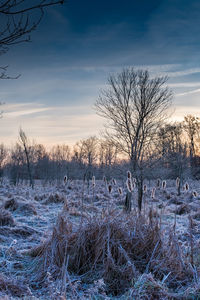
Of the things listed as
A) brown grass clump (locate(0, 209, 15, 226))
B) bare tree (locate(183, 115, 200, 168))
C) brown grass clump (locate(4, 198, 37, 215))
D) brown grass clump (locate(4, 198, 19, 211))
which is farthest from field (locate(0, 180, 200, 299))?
bare tree (locate(183, 115, 200, 168))

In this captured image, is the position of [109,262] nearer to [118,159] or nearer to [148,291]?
[148,291]

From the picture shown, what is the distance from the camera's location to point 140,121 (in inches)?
471

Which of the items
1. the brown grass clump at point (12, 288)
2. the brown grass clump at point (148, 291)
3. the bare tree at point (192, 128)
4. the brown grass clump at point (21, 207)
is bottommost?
the brown grass clump at point (21, 207)

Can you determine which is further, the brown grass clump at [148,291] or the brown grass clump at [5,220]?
the brown grass clump at [5,220]

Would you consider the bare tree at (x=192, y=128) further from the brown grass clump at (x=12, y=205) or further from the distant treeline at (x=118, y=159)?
the brown grass clump at (x=12, y=205)

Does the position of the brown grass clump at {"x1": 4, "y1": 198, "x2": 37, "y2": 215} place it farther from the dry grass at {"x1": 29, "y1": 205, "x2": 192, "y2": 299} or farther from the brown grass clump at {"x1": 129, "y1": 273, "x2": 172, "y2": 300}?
the brown grass clump at {"x1": 129, "y1": 273, "x2": 172, "y2": 300}

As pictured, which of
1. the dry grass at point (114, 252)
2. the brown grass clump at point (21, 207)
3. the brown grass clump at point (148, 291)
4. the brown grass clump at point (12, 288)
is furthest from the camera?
the brown grass clump at point (21, 207)

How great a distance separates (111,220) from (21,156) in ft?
124

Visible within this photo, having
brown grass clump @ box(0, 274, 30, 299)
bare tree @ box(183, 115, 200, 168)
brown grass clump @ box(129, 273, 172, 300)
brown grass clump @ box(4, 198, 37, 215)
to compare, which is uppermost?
bare tree @ box(183, 115, 200, 168)

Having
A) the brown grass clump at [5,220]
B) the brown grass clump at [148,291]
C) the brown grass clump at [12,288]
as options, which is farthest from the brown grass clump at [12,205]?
the brown grass clump at [148,291]

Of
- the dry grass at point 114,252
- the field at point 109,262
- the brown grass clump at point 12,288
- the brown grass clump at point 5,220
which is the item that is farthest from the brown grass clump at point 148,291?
the brown grass clump at point 5,220

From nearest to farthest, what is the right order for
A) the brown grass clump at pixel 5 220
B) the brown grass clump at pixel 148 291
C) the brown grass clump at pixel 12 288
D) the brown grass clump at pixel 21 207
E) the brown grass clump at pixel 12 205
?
the brown grass clump at pixel 148 291, the brown grass clump at pixel 12 288, the brown grass clump at pixel 5 220, the brown grass clump at pixel 21 207, the brown grass clump at pixel 12 205

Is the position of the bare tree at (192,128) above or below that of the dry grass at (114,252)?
above

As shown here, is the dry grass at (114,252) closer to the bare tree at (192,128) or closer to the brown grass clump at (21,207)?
the brown grass clump at (21,207)
